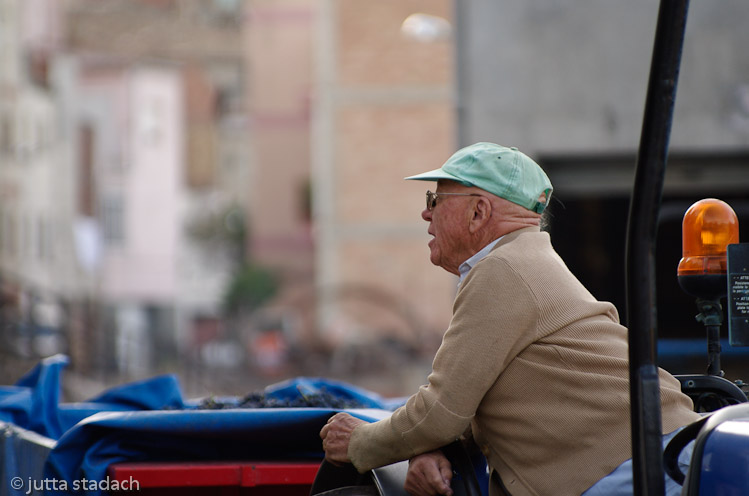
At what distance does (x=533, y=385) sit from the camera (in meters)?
2.88

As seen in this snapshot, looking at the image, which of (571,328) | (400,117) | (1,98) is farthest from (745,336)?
(1,98)

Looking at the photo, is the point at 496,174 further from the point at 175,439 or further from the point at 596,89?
the point at 596,89

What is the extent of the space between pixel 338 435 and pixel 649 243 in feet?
4.00

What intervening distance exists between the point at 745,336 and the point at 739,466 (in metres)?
0.82

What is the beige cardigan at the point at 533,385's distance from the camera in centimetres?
282

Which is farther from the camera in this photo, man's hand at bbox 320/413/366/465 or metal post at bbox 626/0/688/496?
man's hand at bbox 320/413/366/465

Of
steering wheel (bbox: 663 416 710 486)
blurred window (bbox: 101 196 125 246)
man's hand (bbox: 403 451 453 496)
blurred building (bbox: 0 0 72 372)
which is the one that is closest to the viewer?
steering wheel (bbox: 663 416 710 486)

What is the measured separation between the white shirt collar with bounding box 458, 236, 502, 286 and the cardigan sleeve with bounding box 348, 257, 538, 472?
0.65 ft

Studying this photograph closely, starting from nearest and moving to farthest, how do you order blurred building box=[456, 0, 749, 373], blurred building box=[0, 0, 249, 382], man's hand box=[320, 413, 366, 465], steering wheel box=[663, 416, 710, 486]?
steering wheel box=[663, 416, 710, 486], man's hand box=[320, 413, 366, 465], blurred building box=[456, 0, 749, 373], blurred building box=[0, 0, 249, 382]

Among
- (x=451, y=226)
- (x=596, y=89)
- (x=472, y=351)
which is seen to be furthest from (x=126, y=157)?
(x=472, y=351)

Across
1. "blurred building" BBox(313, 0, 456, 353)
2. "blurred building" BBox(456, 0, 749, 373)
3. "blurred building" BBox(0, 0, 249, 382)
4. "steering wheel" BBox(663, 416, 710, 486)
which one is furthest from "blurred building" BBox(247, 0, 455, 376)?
"steering wheel" BBox(663, 416, 710, 486)

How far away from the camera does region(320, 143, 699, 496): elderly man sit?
2.82 meters

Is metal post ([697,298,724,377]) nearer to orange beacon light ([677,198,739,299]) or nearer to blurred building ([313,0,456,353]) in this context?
orange beacon light ([677,198,739,299])

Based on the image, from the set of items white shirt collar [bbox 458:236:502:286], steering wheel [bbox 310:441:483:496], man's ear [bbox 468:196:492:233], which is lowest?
steering wheel [bbox 310:441:483:496]
